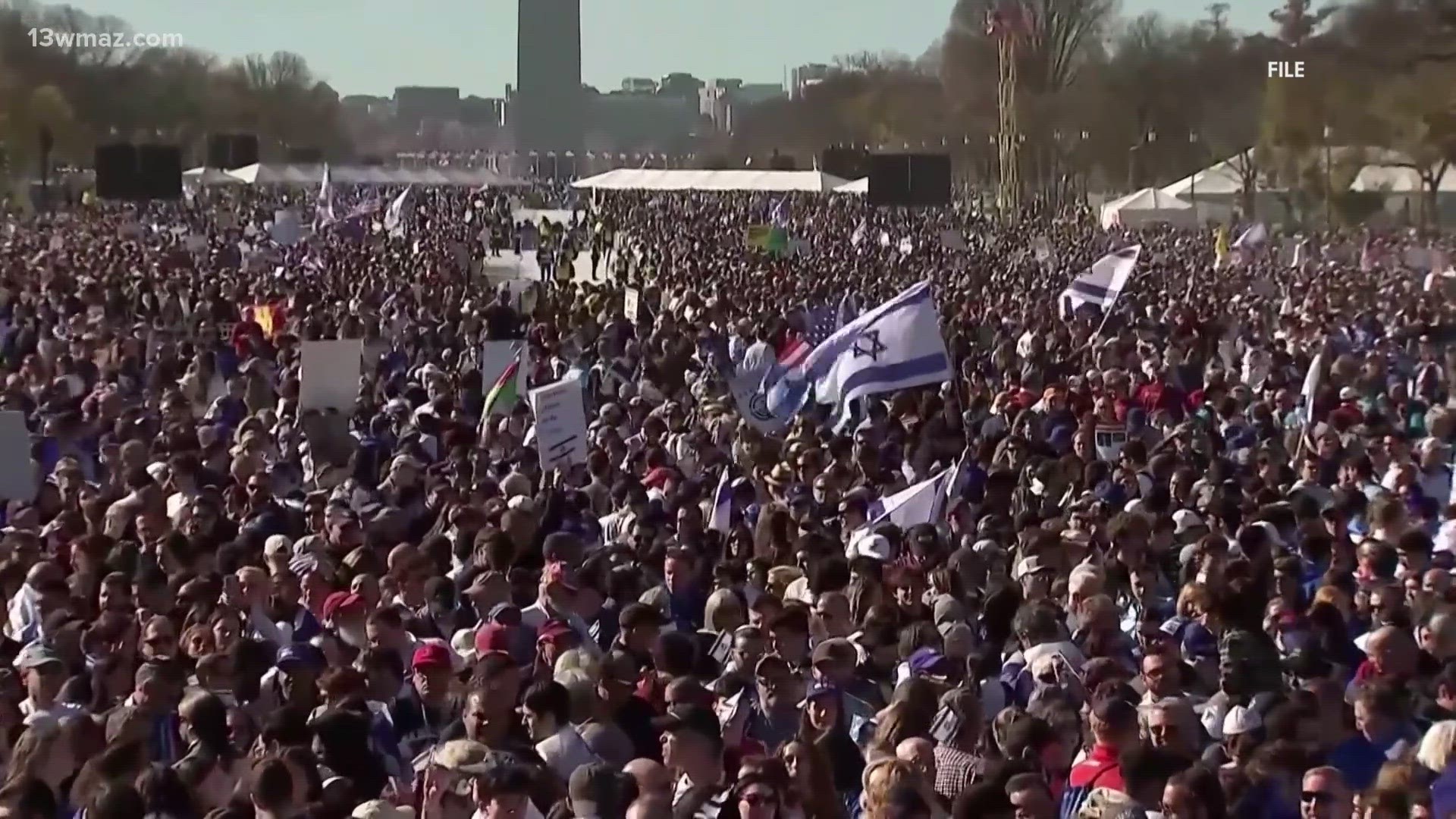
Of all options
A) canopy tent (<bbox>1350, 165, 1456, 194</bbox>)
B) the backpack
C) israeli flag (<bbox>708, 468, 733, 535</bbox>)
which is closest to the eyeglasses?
the backpack

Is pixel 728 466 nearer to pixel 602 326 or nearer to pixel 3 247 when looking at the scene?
pixel 602 326

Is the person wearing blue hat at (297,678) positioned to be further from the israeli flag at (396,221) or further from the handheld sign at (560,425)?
the israeli flag at (396,221)

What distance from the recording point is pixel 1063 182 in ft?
238

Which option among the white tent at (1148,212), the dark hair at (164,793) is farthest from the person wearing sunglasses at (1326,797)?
the white tent at (1148,212)

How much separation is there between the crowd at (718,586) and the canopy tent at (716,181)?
1812 inches

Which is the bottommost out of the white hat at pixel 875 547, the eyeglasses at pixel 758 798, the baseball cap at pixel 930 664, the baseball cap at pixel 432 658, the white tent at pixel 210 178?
the white hat at pixel 875 547

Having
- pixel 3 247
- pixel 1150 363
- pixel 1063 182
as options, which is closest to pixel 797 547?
pixel 1150 363

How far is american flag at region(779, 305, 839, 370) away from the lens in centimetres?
1655

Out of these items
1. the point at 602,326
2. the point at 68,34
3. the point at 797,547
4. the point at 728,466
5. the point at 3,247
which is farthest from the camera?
the point at 68,34

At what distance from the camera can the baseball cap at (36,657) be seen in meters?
7.02

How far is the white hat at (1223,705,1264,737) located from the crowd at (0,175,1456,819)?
0.6 inches

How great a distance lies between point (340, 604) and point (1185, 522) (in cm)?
419

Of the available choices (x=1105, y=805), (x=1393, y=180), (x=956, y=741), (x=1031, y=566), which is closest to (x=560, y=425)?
(x=1031, y=566)

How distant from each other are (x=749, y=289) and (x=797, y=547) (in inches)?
671
